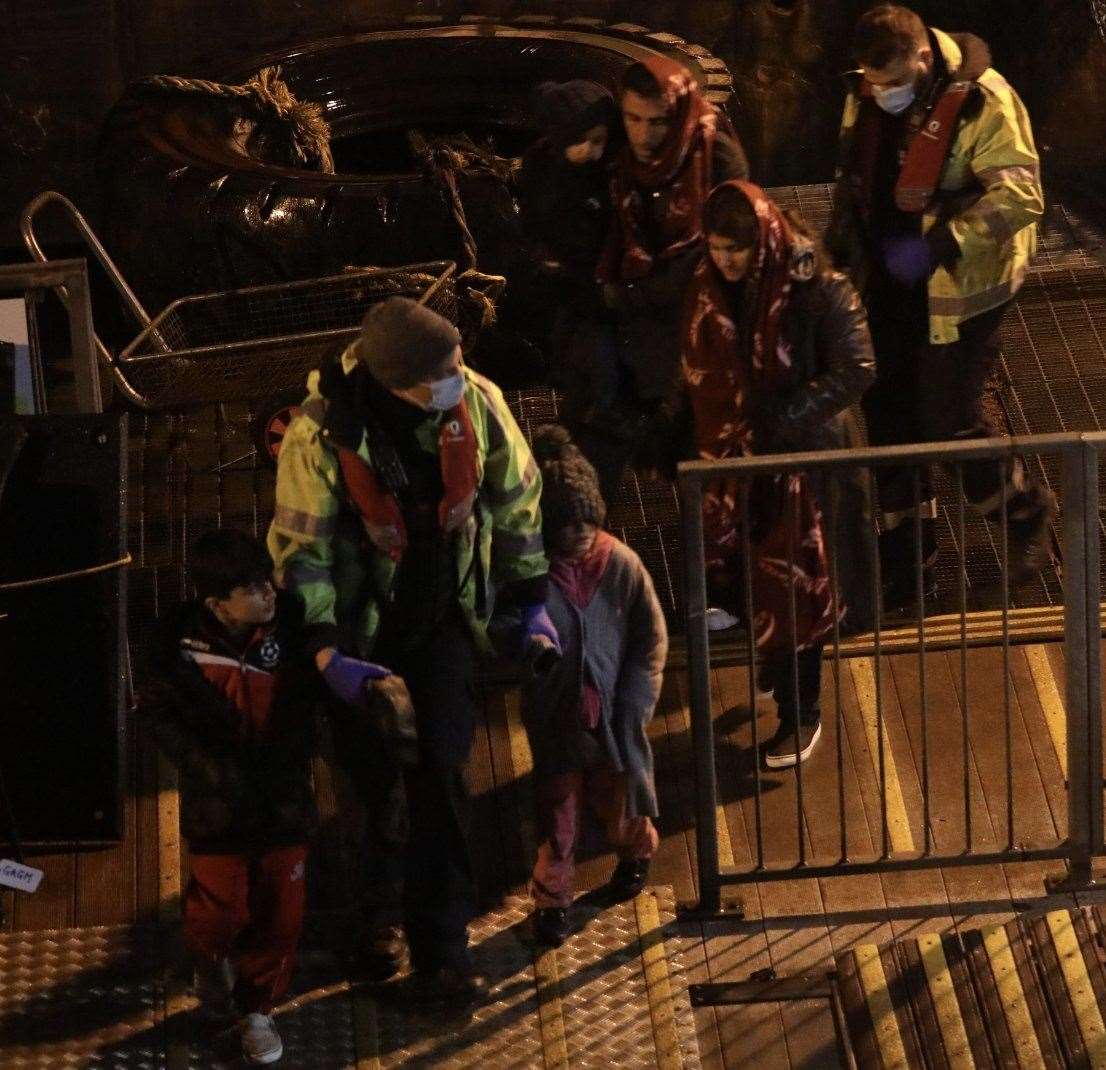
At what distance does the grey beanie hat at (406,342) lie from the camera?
5195 mm

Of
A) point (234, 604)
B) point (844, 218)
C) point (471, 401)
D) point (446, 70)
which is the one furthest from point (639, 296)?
point (446, 70)

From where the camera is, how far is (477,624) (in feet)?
18.6

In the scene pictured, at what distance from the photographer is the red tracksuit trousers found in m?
5.50

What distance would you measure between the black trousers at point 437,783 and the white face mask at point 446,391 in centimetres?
61

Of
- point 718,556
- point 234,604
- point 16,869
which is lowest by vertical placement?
point 16,869

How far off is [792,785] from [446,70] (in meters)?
4.63

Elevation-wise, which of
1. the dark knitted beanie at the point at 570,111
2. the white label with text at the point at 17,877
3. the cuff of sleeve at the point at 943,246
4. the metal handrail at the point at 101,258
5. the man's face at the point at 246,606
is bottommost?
the white label with text at the point at 17,877

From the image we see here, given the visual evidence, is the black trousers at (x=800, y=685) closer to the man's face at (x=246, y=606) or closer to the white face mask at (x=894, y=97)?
the white face mask at (x=894, y=97)

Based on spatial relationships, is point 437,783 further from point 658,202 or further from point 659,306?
point 658,202

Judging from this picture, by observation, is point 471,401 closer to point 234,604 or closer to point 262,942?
point 234,604

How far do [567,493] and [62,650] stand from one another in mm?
1585

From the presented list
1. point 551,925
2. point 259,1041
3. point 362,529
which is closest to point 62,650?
point 362,529

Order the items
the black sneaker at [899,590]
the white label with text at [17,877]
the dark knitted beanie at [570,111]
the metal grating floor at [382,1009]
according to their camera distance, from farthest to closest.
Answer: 1. the black sneaker at [899,590]
2. the dark knitted beanie at [570,111]
3. the white label with text at [17,877]
4. the metal grating floor at [382,1009]

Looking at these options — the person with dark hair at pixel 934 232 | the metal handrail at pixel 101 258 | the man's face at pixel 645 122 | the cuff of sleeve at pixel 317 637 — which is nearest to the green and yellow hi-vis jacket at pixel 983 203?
the person with dark hair at pixel 934 232
